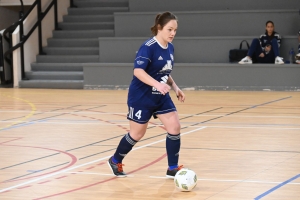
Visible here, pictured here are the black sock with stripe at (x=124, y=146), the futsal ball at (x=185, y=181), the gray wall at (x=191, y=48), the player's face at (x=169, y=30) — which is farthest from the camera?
the gray wall at (x=191, y=48)

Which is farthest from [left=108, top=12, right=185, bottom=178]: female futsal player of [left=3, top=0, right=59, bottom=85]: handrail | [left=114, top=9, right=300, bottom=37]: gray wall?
[left=3, top=0, right=59, bottom=85]: handrail

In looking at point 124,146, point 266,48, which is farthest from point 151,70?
point 266,48

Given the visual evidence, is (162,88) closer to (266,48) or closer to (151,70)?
(151,70)

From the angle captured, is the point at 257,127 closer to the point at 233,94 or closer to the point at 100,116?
the point at 100,116

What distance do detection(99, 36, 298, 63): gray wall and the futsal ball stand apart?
9.36m

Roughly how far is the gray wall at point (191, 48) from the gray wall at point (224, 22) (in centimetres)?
63

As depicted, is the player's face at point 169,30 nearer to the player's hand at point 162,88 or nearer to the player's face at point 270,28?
the player's hand at point 162,88

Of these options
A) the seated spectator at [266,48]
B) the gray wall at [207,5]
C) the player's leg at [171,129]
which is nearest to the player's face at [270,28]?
the seated spectator at [266,48]

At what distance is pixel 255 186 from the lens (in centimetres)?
455

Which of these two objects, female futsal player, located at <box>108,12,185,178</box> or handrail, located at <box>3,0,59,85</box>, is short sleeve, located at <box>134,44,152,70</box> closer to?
female futsal player, located at <box>108,12,185,178</box>

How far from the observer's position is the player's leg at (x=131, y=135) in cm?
478

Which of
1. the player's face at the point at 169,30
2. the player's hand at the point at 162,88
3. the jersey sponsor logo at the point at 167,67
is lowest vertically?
the player's hand at the point at 162,88

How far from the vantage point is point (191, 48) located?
1384cm

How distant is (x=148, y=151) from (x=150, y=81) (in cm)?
173
